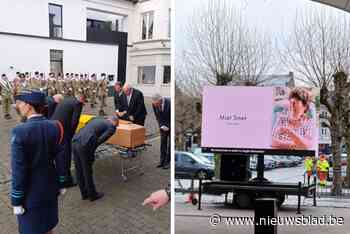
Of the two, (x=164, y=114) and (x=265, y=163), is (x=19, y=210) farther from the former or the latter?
(x=265, y=163)

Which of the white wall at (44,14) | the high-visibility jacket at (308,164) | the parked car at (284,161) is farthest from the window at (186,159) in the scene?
the white wall at (44,14)

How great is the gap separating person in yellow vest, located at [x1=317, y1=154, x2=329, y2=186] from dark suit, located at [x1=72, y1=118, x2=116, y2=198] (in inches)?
68.1

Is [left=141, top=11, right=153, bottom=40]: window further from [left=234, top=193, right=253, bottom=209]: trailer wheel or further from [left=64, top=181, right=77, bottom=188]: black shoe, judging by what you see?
[left=234, top=193, right=253, bottom=209]: trailer wheel

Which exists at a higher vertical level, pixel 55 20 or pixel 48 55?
pixel 55 20

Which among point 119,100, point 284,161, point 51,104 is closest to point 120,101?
point 119,100

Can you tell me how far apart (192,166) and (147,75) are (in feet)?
3.91

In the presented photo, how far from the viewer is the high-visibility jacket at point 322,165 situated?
8.14 feet

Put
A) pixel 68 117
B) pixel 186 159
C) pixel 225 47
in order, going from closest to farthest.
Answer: pixel 68 117 < pixel 186 159 < pixel 225 47

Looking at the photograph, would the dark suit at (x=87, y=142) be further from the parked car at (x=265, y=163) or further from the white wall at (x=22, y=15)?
the parked car at (x=265, y=163)

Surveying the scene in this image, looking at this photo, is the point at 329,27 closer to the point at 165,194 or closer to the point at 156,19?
the point at 156,19

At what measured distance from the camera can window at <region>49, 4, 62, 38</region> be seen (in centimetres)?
135

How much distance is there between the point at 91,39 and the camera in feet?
4.59

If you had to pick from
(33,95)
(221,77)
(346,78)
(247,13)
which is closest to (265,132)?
(221,77)

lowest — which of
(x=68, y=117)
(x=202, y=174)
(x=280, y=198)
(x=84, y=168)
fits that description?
(x=280, y=198)
